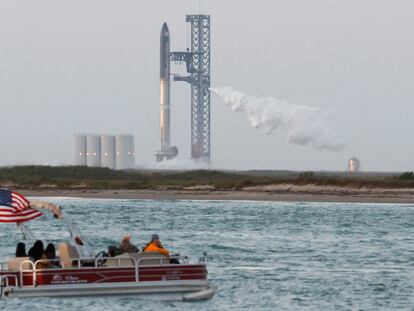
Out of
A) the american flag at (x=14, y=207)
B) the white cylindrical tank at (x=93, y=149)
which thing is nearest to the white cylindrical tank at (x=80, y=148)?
the white cylindrical tank at (x=93, y=149)

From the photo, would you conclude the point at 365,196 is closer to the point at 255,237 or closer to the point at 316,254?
the point at 255,237

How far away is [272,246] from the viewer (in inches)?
2537

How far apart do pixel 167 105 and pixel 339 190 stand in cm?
8265

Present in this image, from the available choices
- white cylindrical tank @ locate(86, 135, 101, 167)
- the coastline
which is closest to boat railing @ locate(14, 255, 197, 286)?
the coastline

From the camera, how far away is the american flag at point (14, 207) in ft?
134

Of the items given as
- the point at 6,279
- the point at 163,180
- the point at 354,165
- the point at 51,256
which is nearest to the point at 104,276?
the point at 51,256

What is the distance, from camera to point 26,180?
136125 millimetres

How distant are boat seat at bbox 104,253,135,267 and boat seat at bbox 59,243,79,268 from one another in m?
0.93

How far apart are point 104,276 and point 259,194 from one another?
78.6 metres

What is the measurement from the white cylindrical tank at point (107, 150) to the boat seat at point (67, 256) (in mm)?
144985

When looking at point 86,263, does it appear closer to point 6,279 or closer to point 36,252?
point 36,252

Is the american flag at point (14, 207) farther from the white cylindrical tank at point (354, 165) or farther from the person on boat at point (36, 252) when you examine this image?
the white cylindrical tank at point (354, 165)

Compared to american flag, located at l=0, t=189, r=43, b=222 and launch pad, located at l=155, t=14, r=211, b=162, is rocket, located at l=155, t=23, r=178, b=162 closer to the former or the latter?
launch pad, located at l=155, t=14, r=211, b=162

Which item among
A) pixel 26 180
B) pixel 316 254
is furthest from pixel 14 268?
pixel 26 180
